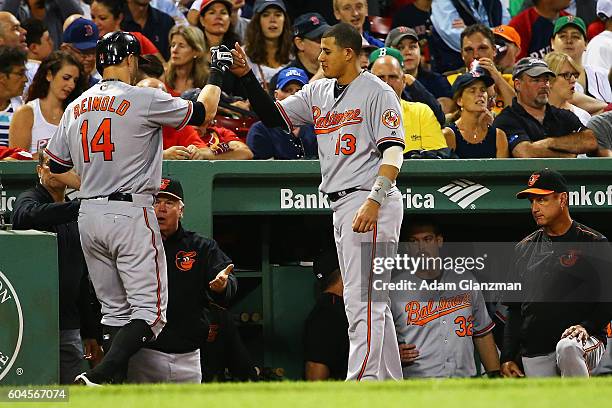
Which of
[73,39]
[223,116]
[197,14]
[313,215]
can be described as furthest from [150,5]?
[313,215]

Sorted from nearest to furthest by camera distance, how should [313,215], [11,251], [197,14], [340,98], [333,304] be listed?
[11,251] < [340,98] < [333,304] < [313,215] < [197,14]

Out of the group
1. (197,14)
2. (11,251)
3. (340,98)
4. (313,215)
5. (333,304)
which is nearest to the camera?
(11,251)

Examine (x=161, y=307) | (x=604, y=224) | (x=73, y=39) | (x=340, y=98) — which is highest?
(x=73, y=39)

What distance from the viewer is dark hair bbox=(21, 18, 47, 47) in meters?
10.3

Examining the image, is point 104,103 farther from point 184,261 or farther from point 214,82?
point 184,261

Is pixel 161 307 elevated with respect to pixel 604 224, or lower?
lower

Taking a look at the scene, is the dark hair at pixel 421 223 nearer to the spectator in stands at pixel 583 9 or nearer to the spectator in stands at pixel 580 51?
the spectator in stands at pixel 580 51

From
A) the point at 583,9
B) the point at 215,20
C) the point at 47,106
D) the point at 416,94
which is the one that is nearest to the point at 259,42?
the point at 215,20

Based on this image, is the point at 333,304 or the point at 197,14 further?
the point at 197,14

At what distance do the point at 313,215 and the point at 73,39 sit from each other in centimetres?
265

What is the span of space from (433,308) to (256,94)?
2.08 metres

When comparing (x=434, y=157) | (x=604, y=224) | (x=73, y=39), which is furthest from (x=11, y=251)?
(x=604, y=224)

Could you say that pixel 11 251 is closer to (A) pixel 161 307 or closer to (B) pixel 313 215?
(A) pixel 161 307

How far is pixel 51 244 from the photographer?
6.33m
